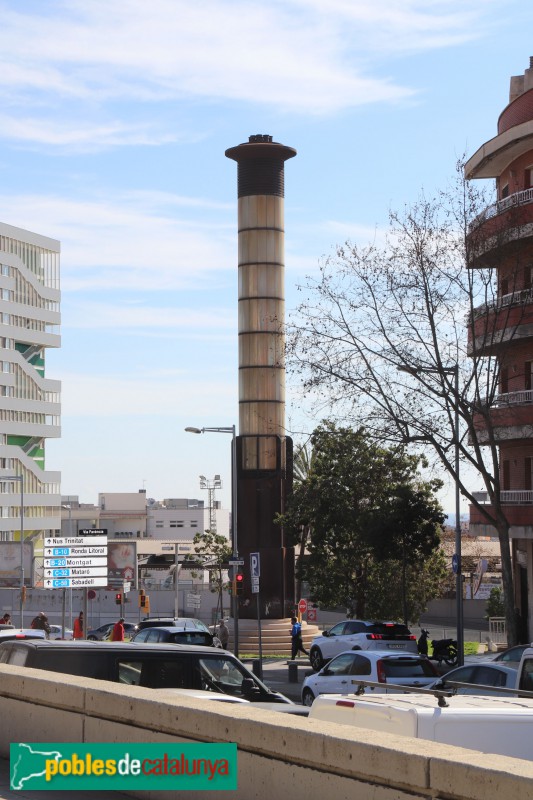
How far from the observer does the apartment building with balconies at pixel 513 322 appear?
38938 millimetres

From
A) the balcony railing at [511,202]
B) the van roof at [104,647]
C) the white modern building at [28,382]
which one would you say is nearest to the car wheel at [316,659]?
the balcony railing at [511,202]

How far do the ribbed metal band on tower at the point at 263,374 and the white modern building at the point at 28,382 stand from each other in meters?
66.3

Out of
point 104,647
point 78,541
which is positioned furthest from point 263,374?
point 104,647

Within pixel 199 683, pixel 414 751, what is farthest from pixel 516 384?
→ pixel 414 751

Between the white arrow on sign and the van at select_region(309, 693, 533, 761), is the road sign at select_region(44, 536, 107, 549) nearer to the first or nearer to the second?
the white arrow on sign

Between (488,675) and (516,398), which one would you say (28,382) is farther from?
(488,675)

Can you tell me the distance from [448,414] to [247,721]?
28368 millimetres

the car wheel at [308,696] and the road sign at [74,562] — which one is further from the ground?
the road sign at [74,562]

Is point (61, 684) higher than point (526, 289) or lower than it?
lower

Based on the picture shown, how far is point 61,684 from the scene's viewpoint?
1034 centimetres

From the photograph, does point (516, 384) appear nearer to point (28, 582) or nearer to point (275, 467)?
point (275, 467)

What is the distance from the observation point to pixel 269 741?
793 cm

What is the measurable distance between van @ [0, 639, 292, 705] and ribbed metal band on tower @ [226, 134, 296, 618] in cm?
4626

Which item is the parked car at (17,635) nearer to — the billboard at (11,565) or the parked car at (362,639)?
the parked car at (362,639)
